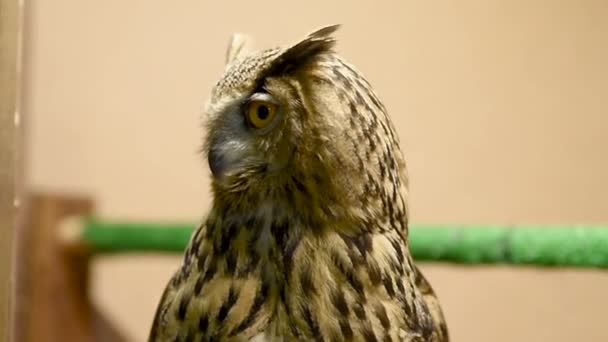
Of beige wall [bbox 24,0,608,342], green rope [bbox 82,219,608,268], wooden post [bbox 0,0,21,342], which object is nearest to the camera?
wooden post [bbox 0,0,21,342]

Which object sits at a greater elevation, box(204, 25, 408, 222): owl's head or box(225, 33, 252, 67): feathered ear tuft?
box(225, 33, 252, 67): feathered ear tuft

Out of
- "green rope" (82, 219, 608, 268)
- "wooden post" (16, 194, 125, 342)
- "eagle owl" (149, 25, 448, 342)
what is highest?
"eagle owl" (149, 25, 448, 342)

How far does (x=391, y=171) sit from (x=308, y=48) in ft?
0.43

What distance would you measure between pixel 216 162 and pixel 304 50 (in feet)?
0.41

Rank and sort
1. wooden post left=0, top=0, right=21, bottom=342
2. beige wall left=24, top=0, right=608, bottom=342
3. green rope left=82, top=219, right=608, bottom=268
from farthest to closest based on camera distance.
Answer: beige wall left=24, top=0, right=608, bottom=342 → green rope left=82, top=219, right=608, bottom=268 → wooden post left=0, top=0, right=21, bottom=342

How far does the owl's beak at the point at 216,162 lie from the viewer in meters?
0.68

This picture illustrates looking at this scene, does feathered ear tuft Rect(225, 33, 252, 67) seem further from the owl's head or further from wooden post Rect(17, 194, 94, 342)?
wooden post Rect(17, 194, 94, 342)

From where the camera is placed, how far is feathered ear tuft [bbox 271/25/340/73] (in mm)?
625

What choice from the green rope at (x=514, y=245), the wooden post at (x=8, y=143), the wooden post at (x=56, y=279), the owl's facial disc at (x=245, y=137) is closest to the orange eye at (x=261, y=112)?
the owl's facial disc at (x=245, y=137)

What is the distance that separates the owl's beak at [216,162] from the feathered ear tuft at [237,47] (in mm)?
92

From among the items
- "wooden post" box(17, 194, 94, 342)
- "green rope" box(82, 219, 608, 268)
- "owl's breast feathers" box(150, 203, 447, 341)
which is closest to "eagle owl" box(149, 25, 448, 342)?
"owl's breast feathers" box(150, 203, 447, 341)

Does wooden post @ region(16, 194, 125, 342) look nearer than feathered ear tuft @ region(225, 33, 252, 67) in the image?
No

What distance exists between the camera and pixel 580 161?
1.54 meters

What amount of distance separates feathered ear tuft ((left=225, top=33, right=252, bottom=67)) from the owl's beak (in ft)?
0.30
